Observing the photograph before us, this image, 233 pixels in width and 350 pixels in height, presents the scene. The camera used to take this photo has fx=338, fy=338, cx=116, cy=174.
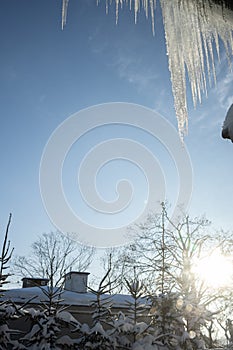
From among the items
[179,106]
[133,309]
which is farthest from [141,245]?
[179,106]

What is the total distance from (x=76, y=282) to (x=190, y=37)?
12675 millimetres

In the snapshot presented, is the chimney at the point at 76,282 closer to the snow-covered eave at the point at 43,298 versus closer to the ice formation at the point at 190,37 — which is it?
the snow-covered eave at the point at 43,298

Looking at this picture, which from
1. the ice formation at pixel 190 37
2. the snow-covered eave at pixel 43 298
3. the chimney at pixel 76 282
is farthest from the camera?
the chimney at pixel 76 282

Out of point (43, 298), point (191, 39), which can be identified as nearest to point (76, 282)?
point (43, 298)

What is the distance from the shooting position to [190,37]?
202 cm

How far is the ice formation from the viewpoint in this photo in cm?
152

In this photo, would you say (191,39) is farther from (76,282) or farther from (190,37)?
(76,282)

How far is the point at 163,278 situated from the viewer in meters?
15.7

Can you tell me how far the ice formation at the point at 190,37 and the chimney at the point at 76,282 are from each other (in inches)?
471

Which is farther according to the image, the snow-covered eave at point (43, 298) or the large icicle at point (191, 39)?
the snow-covered eave at point (43, 298)

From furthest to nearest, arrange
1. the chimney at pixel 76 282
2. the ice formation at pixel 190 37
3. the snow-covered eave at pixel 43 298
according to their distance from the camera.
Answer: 1. the chimney at pixel 76 282
2. the snow-covered eave at pixel 43 298
3. the ice formation at pixel 190 37

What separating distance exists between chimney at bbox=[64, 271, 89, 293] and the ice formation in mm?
11955

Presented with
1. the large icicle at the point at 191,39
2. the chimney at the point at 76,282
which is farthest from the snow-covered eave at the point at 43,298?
the large icicle at the point at 191,39

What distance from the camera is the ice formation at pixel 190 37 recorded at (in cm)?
152
